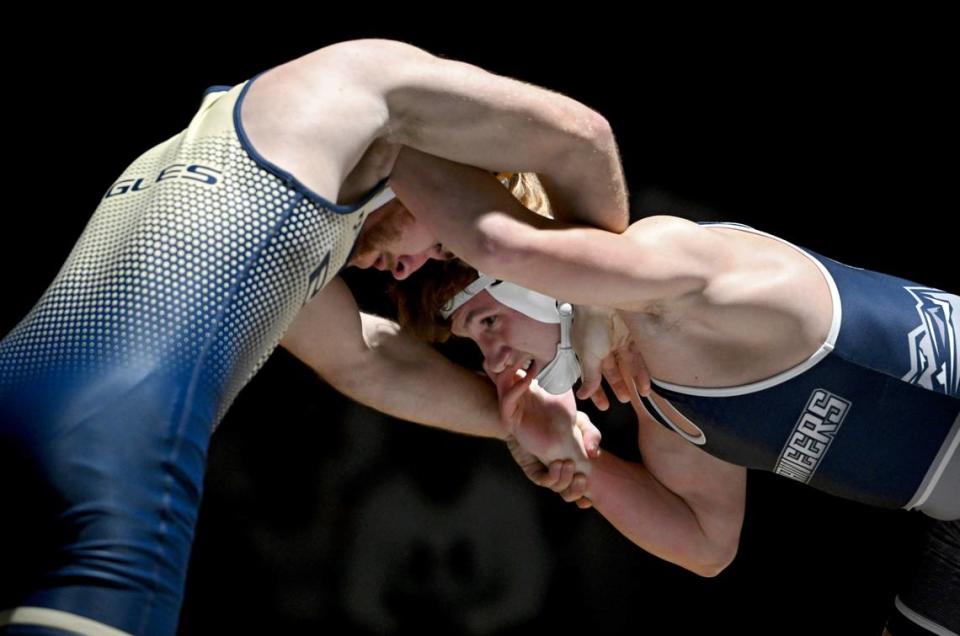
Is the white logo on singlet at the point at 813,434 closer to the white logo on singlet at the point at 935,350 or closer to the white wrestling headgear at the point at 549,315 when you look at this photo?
the white logo on singlet at the point at 935,350

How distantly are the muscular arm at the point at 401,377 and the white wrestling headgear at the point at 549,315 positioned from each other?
27cm

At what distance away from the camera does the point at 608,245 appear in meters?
2.33

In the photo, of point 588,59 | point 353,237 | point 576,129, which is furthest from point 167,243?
point 588,59

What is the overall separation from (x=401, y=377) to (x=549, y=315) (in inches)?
17.6

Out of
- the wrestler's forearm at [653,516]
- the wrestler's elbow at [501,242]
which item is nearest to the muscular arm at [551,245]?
the wrestler's elbow at [501,242]

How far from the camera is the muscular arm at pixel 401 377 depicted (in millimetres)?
3029

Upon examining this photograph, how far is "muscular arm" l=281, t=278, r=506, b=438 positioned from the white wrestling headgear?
0.90 ft

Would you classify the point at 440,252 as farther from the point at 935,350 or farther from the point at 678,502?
the point at 935,350

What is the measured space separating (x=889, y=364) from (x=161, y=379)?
147cm

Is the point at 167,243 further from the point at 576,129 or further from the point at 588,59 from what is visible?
the point at 588,59

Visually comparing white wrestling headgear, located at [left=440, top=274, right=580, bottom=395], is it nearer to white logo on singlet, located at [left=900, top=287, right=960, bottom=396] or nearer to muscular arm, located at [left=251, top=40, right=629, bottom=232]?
muscular arm, located at [left=251, top=40, right=629, bottom=232]

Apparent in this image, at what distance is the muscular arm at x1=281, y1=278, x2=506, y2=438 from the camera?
3.03 meters

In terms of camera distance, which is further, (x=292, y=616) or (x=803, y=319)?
(x=292, y=616)

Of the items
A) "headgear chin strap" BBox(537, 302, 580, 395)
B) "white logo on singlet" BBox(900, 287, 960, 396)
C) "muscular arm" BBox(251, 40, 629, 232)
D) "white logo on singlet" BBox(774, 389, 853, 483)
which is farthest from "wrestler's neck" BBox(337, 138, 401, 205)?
"white logo on singlet" BBox(900, 287, 960, 396)
